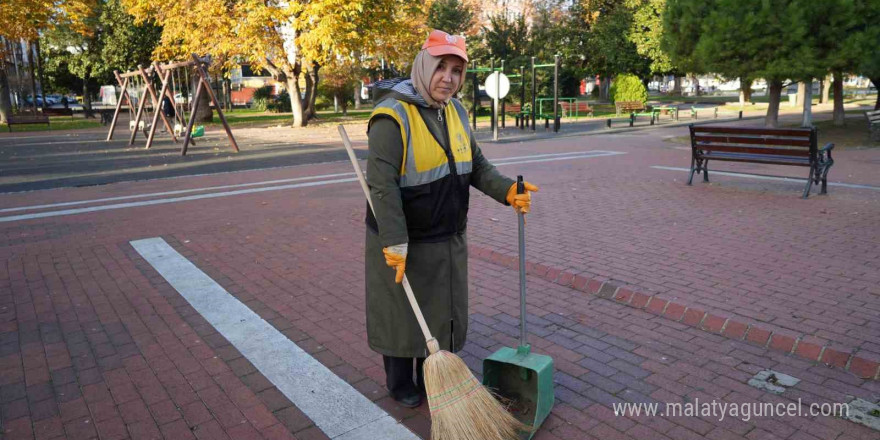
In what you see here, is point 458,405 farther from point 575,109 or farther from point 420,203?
point 575,109

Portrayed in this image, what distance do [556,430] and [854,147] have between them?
1555 centimetres

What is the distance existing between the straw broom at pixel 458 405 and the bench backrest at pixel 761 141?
7.40 metres

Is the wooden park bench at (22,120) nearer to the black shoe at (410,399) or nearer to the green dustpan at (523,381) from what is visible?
the black shoe at (410,399)

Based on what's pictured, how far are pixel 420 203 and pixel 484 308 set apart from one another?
1.91m

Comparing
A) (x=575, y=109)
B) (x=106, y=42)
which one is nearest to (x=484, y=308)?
(x=575, y=109)

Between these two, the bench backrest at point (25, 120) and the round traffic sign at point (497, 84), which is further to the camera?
the bench backrest at point (25, 120)

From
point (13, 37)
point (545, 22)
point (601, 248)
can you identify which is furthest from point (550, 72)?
point (601, 248)

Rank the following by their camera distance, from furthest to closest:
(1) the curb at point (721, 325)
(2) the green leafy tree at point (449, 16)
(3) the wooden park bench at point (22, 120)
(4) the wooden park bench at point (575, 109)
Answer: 1. (2) the green leafy tree at point (449, 16)
2. (4) the wooden park bench at point (575, 109)
3. (3) the wooden park bench at point (22, 120)
4. (1) the curb at point (721, 325)

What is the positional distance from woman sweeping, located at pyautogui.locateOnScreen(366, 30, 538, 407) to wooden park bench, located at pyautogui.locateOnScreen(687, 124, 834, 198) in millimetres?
6954

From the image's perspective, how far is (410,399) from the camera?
334cm

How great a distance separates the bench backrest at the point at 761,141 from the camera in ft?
28.2

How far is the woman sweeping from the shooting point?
2.93m

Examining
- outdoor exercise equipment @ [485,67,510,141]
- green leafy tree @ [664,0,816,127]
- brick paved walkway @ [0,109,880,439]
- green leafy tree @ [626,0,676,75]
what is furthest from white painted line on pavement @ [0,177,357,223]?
green leafy tree @ [626,0,676,75]

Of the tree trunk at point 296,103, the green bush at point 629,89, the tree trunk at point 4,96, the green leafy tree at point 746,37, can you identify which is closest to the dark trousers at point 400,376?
the green leafy tree at point 746,37
